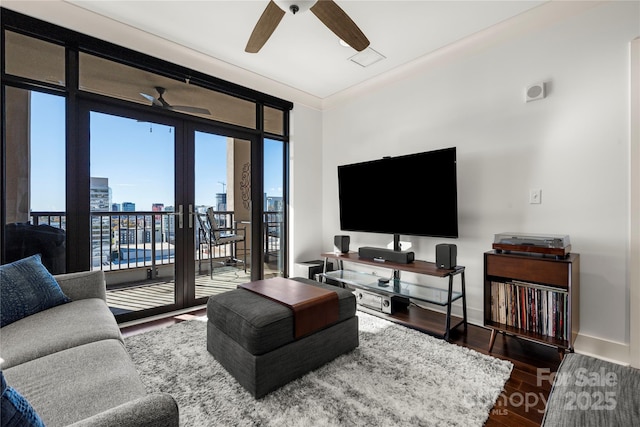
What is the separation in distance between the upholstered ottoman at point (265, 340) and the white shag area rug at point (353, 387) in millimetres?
71

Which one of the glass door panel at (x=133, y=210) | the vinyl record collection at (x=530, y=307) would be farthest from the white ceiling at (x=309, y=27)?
the vinyl record collection at (x=530, y=307)

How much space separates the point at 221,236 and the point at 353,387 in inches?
103

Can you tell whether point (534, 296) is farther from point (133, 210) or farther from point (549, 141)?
point (133, 210)

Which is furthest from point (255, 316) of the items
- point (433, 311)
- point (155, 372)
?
point (433, 311)

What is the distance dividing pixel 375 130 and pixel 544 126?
67.6 inches

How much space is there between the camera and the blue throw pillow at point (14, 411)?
54 cm

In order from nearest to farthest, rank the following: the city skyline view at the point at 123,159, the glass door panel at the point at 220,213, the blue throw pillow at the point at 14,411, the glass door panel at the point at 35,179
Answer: the blue throw pillow at the point at 14,411
the glass door panel at the point at 35,179
the city skyline view at the point at 123,159
the glass door panel at the point at 220,213

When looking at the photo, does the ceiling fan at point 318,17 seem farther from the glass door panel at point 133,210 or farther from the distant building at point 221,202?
the distant building at point 221,202

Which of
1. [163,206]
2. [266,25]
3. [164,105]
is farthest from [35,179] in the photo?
[266,25]

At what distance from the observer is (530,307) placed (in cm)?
214

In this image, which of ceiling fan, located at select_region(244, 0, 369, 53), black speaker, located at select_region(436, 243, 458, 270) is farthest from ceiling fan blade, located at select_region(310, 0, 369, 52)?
black speaker, located at select_region(436, 243, 458, 270)

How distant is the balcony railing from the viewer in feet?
9.14

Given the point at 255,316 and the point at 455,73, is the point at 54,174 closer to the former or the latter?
the point at 255,316

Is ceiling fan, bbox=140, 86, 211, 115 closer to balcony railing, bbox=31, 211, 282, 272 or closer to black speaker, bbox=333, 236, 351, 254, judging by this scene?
balcony railing, bbox=31, 211, 282, 272
